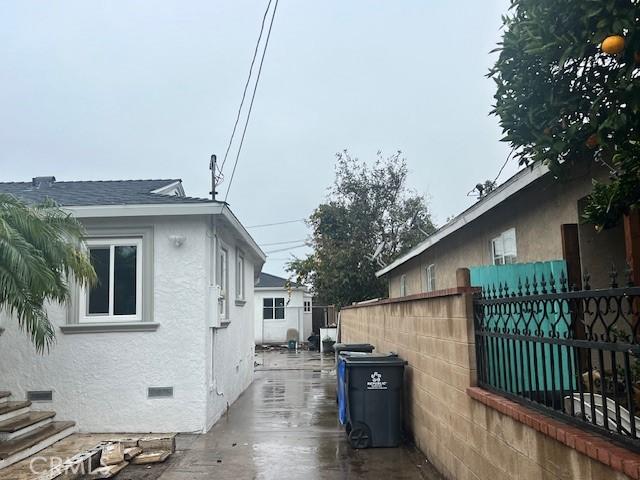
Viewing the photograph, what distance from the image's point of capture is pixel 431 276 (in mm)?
13164

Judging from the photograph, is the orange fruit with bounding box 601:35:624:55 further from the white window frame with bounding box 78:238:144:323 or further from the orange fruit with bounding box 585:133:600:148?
the white window frame with bounding box 78:238:144:323

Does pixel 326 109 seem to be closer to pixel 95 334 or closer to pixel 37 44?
pixel 37 44

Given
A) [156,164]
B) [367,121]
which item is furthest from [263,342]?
[367,121]

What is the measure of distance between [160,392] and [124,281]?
187cm

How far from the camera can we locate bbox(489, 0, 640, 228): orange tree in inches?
109

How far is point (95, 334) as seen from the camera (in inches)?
347

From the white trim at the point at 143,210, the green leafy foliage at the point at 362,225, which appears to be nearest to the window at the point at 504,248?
the white trim at the point at 143,210

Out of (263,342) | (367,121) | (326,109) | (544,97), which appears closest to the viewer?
(544,97)

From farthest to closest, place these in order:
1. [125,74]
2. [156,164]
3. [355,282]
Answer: [355,282]
[156,164]
[125,74]

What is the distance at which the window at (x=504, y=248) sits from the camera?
307 inches

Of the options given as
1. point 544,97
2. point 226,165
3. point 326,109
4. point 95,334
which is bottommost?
point 95,334

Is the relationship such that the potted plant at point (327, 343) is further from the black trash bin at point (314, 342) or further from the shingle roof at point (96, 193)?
the shingle roof at point (96, 193)

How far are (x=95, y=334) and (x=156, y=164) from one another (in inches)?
546

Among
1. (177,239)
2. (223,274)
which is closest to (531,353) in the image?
(177,239)
